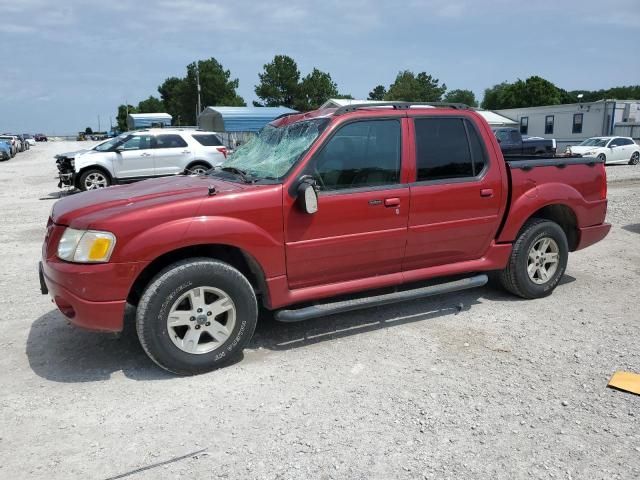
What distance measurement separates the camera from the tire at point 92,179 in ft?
45.1

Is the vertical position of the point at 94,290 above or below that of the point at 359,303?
above

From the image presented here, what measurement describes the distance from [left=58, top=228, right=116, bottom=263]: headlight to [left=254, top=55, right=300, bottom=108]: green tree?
254ft

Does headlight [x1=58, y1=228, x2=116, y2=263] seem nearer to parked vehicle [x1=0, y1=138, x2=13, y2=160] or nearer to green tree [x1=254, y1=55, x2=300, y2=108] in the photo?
parked vehicle [x1=0, y1=138, x2=13, y2=160]

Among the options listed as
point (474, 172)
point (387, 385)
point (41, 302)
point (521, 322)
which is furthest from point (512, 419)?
point (41, 302)

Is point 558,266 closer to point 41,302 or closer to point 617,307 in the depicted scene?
point 617,307

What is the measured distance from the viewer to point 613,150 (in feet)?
77.8

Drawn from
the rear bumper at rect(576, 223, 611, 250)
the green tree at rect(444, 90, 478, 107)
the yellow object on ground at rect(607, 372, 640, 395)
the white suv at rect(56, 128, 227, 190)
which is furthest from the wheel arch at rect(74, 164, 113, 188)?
the green tree at rect(444, 90, 478, 107)

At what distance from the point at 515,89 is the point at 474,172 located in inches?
3436

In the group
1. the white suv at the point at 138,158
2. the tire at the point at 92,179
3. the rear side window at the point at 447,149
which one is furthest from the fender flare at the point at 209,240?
the tire at the point at 92,179

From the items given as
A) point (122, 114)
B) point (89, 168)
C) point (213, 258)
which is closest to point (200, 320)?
point (213, 258)

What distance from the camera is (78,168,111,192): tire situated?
45.1 ft

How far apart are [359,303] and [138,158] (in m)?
11.6

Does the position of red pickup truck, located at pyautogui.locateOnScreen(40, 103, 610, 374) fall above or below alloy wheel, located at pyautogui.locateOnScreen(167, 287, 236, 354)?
above

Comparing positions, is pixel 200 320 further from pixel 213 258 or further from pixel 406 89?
pixel 406 89
